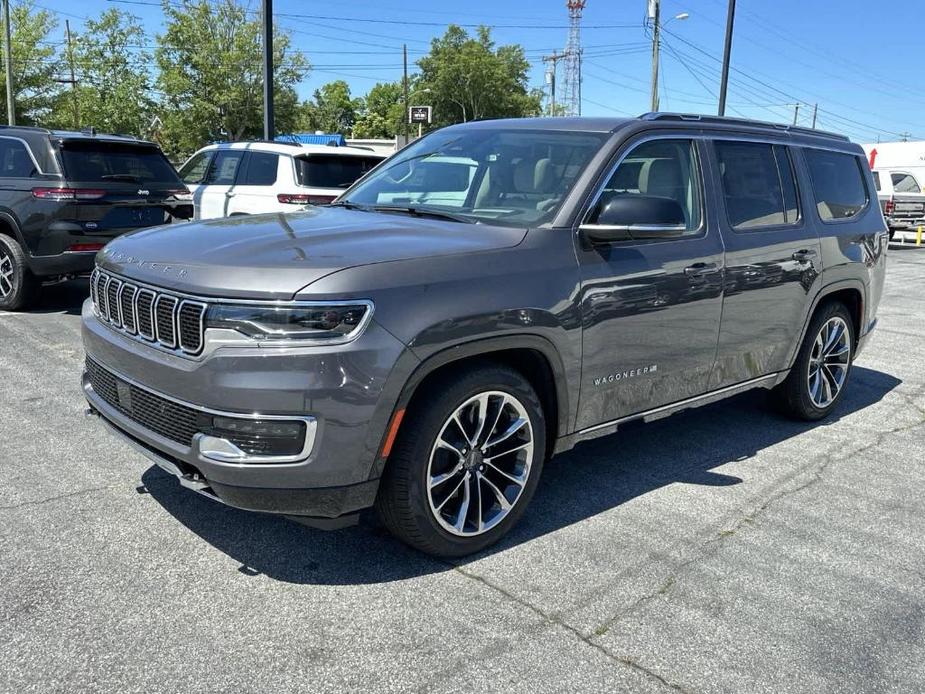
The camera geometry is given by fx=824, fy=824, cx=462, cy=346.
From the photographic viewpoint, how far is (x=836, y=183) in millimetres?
5648

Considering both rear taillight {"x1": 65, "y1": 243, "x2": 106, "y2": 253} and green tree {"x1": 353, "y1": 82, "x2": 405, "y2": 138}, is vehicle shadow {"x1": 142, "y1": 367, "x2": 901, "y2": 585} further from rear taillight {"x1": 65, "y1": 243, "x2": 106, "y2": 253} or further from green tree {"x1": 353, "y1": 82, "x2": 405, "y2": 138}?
green tree {"x1": 353, "y1": 82, "x2": 405, "y2": 138}

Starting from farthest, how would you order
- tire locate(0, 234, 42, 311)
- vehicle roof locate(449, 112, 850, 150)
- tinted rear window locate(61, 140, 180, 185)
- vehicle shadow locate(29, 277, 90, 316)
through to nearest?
1. vehicle shadow locate(29, 277, 90, 316)
2. tire locate(0, 234, 42, 311)
3. tinted rear window locate(61, 140, 180, 185)
4. vehicle roof locate(449, 112, 850, 150)

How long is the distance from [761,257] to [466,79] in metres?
77.5

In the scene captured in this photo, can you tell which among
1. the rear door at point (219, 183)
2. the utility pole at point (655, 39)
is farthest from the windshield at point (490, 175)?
the utility pole at point (655, 39)

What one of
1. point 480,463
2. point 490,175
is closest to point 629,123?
point 490,175

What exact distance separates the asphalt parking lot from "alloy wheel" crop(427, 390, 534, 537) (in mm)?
199

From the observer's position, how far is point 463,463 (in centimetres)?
346

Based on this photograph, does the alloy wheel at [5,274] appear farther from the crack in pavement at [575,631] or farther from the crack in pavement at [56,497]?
the crack in pavement at [575,631]

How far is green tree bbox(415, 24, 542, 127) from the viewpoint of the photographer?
77.9 meters

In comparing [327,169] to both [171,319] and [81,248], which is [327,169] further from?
[171,319]

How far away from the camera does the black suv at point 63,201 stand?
794cm

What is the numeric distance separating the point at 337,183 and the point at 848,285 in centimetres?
664

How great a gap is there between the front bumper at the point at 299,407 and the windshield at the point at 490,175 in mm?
1249

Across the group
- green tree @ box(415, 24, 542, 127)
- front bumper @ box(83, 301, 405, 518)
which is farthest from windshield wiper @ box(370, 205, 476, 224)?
green tree @ box(415, 24, 542, 127)
